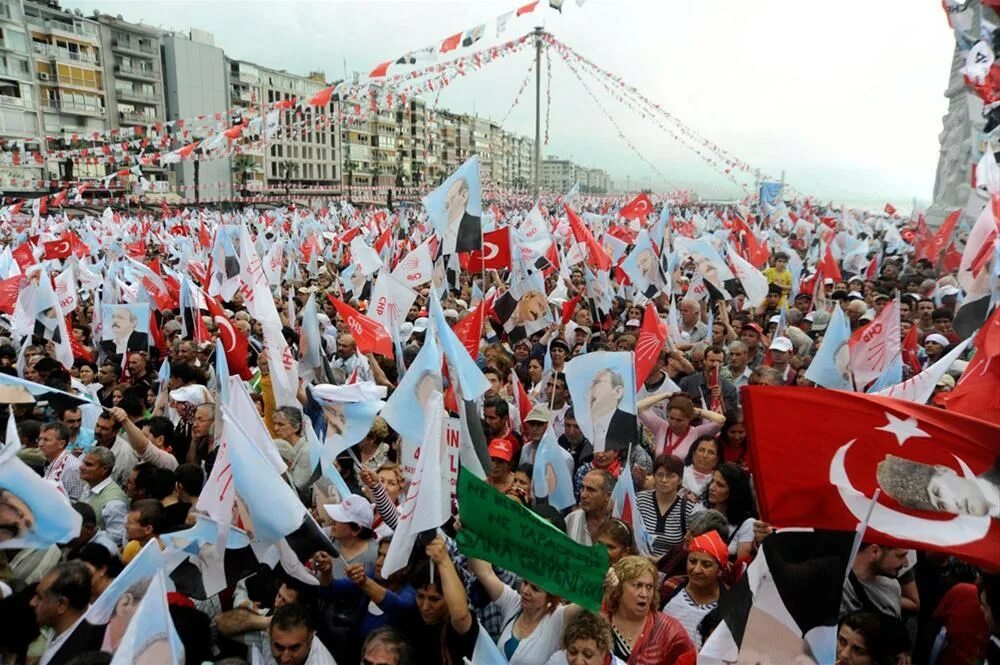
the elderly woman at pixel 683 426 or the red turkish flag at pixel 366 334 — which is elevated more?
the red turkish flag at pixel 366 334

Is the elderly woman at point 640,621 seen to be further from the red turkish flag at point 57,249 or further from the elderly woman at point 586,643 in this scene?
the red turkish flag at point 57,249

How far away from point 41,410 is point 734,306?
8.95 meters

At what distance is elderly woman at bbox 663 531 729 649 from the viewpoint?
3.63 m

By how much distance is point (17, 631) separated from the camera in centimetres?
342

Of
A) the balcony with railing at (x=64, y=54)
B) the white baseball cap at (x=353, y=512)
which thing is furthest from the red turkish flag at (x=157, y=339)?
the balcony with railing at (x=64, y=54)

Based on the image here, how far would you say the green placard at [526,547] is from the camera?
9.58ft

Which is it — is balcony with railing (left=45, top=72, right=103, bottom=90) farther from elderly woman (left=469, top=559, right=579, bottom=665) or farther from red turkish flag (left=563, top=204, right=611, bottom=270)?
elderly woman (left=469, top=559, right=579, bottom=665)

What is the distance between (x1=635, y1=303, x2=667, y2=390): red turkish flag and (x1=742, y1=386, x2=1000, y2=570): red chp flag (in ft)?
10.7

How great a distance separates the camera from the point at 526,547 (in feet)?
9.91

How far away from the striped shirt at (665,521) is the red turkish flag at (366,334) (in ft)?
11.4

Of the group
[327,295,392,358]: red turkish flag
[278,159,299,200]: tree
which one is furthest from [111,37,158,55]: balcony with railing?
[327,295,392,358]: red turkish flag

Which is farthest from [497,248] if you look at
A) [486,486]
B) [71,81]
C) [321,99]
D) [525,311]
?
[71,81]

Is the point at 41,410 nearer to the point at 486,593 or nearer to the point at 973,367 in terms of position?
the point at 486,593

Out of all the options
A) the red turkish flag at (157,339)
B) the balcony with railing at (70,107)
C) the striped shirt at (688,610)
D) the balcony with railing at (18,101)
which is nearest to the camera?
the striped shirt at (688,610)
